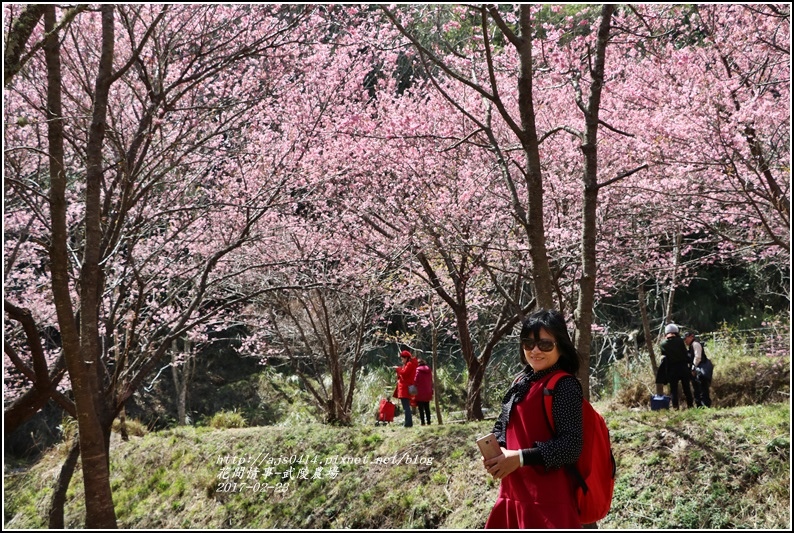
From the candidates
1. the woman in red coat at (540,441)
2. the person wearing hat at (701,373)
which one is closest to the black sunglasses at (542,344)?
the woman in red coat at (540,441)

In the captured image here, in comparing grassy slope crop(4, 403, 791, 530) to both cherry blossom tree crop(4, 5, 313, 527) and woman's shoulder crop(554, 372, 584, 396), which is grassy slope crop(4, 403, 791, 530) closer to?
cherry blossom tree crop(4, 5, 313, 527)

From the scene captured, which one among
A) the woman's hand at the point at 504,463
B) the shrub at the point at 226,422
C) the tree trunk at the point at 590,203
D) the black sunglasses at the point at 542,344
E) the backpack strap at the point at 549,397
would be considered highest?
the tree trunk at the point at 590,203

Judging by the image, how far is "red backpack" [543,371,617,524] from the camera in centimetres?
232

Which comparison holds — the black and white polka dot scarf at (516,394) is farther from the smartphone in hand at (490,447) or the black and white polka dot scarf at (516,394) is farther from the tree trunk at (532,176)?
the tree trunk at (532,176)

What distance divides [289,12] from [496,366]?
8830mm

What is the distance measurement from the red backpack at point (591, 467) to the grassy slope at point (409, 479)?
11.6ft

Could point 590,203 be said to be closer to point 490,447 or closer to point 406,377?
point 490,447

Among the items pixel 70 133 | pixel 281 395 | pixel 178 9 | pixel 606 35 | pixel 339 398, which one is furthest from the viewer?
pixel 281 395

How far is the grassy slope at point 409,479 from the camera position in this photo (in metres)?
5.60

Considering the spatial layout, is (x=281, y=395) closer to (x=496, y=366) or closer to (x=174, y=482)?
(x=496, y=366)

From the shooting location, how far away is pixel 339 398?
1094 cm

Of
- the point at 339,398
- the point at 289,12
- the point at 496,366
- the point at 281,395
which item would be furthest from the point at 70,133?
the point at 281,395

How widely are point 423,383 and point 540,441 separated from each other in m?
7.49

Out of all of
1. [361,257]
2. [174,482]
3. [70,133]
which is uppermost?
[70,133]
